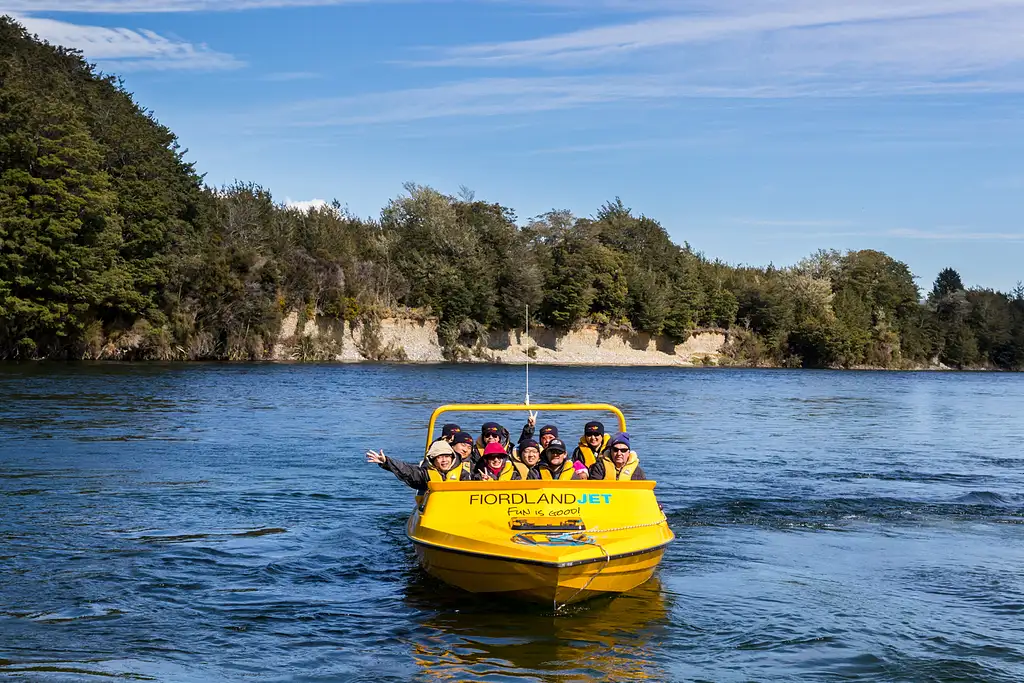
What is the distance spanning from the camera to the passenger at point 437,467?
11219 millimetres

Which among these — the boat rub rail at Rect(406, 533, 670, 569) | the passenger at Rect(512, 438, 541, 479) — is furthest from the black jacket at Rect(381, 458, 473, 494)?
the boat rub rail at Rect(406, 533, 670, 569)

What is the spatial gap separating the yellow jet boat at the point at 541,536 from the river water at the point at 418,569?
36 cm

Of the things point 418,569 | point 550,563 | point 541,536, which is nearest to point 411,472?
point 418,569

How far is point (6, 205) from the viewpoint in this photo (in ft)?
150

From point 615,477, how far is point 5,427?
16.5 meters

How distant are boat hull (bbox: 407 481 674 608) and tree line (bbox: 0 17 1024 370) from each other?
4099 centimetres

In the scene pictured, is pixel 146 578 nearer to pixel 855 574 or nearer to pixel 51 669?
pixel 51 669

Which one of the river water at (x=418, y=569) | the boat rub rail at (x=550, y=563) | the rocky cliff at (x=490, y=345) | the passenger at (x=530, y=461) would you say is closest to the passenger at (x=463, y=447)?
the passenger at (x=530, y=461)

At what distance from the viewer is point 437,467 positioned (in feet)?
37.4

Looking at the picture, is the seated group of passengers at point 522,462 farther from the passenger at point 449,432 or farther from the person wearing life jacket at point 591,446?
the passenger at point 449,432

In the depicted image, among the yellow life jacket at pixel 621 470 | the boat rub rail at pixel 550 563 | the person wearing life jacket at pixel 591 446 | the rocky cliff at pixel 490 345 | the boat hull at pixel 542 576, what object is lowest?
the boat hull at pixel 542 576

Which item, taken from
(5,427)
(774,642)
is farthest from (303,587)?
(5,427)

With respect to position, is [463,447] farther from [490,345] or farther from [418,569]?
[490,345]

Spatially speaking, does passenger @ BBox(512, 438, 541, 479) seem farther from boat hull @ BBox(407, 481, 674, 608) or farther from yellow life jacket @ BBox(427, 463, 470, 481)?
boat hull @ BBox(407, 481, 674, 608)
